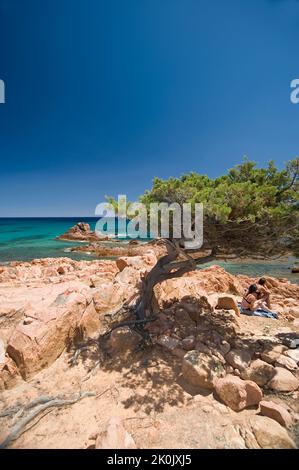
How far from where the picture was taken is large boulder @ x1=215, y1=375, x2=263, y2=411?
3.17 meters

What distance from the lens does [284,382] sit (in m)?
3.54

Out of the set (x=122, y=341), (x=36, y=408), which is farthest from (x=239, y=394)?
(x=36, y=408)

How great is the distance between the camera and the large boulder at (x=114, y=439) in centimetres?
253

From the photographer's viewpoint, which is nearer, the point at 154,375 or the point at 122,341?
the point at 154,375

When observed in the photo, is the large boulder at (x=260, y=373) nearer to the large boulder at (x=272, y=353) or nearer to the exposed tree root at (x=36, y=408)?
the large boulder at (x=272, y=353)

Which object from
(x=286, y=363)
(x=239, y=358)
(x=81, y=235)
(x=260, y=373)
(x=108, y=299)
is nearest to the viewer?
(x=260, y=373)

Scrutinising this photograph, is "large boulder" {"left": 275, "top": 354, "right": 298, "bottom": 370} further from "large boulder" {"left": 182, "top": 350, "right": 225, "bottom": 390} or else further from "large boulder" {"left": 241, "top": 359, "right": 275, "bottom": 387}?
"large boulder" {"left": 182, "top": 350, "right": 225, "bottom": 390}

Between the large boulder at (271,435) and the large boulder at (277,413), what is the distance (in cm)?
9

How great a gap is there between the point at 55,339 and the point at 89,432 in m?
1.90

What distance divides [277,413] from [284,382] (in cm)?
73

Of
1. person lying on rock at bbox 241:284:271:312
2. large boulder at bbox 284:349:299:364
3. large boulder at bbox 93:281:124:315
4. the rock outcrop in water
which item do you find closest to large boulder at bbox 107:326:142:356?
large boulder at bbox 93:281:124:315

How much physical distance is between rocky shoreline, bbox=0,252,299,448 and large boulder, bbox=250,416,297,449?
10 millimetres

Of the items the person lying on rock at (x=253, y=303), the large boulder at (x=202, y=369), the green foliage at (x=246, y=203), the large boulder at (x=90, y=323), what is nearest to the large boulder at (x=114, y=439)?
the large boulder at (x=202, y=369)

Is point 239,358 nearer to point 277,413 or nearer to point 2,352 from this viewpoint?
point 277,413
